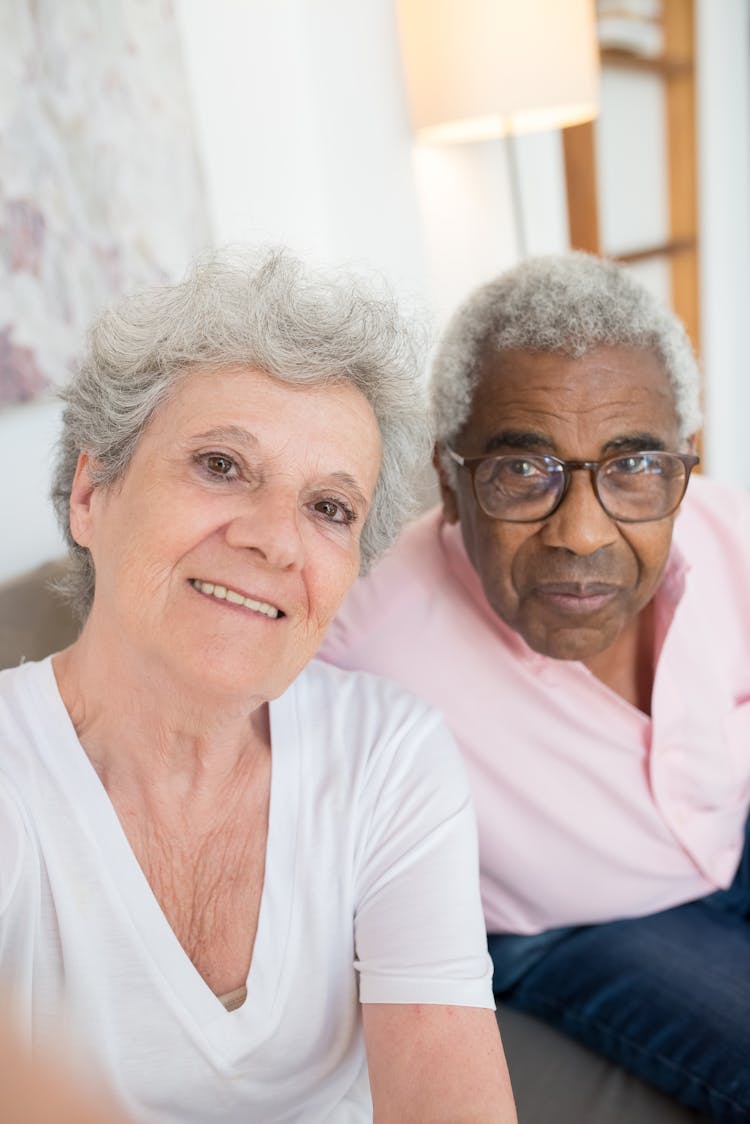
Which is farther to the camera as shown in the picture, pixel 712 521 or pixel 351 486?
pixel 712 521

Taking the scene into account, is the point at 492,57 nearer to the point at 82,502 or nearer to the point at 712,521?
the point at 712,521

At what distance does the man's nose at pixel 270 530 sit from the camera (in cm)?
108

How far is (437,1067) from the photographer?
1051mm

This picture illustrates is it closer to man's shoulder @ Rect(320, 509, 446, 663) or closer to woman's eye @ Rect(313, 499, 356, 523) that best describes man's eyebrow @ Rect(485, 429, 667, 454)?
man's shoulder @ Rect(320, 509, 446, 663)

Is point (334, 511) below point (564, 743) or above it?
above

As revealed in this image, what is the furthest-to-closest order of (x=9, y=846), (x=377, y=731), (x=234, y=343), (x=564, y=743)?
(x=564, y=743), (x=377, y=731), (x=234, y=343), (x=9, y=846)

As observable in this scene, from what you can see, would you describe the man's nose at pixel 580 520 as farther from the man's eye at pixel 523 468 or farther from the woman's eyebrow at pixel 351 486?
the woman's eyebrow at pixel 351 486

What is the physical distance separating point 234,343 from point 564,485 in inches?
21.2

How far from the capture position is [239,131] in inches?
103

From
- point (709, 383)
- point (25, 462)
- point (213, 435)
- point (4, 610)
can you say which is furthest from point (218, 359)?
point (709, 383)

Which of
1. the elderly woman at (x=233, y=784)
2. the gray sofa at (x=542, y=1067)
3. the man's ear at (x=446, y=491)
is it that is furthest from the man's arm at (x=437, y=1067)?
the man's ear at (x=446, y=491)

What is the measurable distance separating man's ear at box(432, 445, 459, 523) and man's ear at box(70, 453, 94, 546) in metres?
0.60

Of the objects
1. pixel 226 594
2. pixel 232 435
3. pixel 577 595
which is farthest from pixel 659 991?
pixel 232 435

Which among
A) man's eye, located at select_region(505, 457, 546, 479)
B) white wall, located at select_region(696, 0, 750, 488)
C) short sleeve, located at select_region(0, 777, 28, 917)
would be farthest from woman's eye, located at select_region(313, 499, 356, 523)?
white wall, located at select_region(696, 0, 750, 488)
